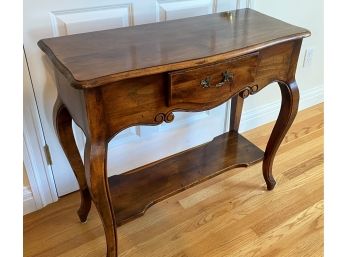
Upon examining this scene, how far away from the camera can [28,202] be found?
54.8 inches

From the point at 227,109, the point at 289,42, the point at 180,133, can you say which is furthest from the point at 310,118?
the point at 289,42

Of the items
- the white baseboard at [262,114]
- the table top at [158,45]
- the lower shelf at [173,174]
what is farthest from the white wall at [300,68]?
the table top at [158,45]

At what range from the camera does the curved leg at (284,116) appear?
124cm

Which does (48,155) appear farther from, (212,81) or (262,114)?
(262,114)

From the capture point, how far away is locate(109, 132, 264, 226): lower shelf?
123 cm

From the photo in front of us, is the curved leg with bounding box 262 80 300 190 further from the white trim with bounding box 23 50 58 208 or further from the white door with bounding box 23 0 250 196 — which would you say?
the white trim with bounding box 23 50 58 208

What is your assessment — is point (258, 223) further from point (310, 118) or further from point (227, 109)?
point (310, 118)

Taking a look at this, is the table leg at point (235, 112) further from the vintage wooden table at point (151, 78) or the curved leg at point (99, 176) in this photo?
the curved leg at point (99, 176)

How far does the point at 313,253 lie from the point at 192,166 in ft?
1.88

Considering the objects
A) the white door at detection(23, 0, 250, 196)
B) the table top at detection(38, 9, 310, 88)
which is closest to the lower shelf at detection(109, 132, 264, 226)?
the white door at detection(23, 0, 250, 196)

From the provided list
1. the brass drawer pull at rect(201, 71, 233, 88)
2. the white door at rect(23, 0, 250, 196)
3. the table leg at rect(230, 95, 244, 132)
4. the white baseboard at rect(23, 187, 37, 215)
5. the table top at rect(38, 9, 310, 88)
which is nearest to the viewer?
the table top at rect(38, 9, 310, 88)

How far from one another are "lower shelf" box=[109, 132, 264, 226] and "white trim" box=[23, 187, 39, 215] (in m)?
0.36
